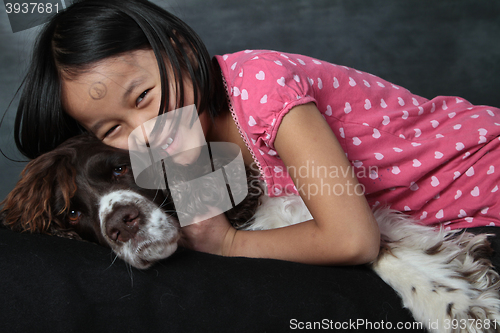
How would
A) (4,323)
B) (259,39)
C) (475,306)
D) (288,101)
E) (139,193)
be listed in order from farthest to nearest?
(259,39) → (139,193) → (288,101) → (475,306) → (4,323)

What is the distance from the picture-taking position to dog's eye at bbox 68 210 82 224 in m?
1.51

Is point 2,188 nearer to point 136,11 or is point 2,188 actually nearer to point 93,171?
point 93,171

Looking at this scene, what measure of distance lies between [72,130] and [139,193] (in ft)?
1.83

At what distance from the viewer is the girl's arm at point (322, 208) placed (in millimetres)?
1262

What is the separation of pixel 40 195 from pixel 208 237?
2.12 ft

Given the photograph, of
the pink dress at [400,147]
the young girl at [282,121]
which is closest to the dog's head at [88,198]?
the young girl at [282,121]

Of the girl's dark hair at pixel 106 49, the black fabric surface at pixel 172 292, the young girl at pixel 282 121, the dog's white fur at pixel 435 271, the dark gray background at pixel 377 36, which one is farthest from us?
the dark gray background at pixel 377 36

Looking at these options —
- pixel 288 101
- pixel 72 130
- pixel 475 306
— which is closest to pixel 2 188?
pixel 72 130

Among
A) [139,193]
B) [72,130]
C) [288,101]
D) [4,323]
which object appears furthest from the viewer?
[72,130]

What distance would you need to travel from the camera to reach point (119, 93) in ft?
4.57

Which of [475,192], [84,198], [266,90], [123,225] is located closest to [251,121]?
[266,90]

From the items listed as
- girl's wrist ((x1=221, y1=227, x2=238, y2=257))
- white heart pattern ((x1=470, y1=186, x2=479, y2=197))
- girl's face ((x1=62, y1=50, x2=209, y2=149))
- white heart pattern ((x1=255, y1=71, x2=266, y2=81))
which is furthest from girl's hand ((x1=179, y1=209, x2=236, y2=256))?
white heart pattern ((x1=470, y1=186, x2=479, y2=197))

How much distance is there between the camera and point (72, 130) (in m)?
1.75

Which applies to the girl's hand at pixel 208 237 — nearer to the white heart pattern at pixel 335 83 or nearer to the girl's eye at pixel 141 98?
the girl's eye at pixel 141 98
